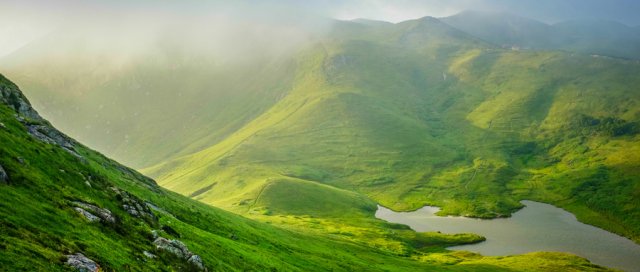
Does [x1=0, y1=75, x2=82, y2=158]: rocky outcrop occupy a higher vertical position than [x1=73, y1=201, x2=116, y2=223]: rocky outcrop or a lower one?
higher

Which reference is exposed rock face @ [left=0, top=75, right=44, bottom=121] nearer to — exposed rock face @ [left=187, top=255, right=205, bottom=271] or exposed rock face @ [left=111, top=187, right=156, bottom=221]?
exposed rock face @ [left=111, top=187, right=156, bottom=221]

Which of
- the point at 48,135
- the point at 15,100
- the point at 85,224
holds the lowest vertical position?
the point at 85,224

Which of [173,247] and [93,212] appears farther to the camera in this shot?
[173,247]

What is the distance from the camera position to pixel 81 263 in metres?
31.0

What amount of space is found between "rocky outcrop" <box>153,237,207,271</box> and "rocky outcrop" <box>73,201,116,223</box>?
4.98 metres

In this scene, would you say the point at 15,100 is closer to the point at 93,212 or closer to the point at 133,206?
the point at 133,206

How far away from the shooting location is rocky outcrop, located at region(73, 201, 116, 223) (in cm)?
4116

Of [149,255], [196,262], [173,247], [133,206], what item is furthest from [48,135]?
[196,262]

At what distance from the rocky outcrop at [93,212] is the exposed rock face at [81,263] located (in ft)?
31.5

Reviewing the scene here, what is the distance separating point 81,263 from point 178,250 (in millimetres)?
13743

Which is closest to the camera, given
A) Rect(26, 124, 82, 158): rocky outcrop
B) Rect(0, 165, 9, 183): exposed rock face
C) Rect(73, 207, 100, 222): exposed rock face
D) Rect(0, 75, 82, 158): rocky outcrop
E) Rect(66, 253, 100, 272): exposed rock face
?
Rect(66, 253, 100, 272): exposed rock face

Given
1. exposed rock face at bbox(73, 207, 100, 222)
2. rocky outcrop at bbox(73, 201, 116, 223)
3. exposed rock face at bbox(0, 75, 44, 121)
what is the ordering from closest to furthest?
exposed rock face at bbox(73, 207, 100, 222)
rocky outcrop at bbox(73, 201, 116, 223)
exposed rock face at bbox(0, 75, 44, 121)

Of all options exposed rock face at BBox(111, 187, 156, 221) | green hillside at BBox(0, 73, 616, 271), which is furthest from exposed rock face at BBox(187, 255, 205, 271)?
exposed rock face at BBox(111, 187, 156, 221)

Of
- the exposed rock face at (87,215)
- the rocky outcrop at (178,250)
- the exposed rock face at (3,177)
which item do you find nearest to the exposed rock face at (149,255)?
the rocky outcrop at (178,250)
